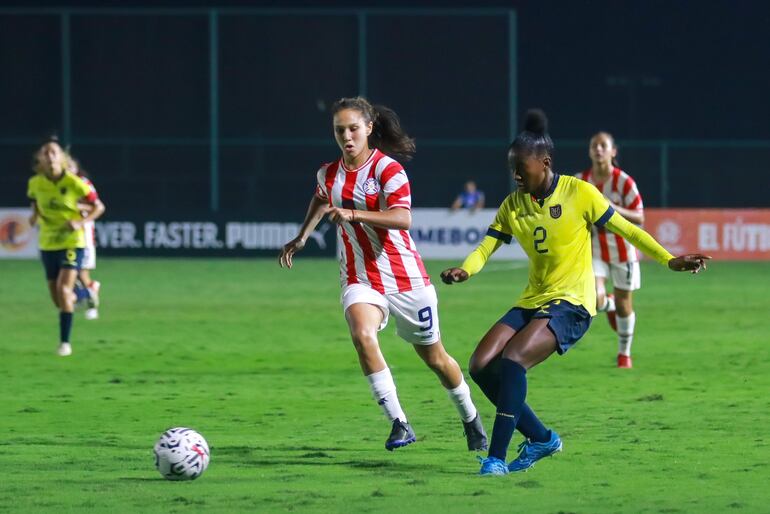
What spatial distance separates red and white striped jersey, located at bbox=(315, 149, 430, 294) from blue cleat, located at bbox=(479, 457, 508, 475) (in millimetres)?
1291

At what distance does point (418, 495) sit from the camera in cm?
794

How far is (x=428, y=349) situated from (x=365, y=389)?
11.1 feet

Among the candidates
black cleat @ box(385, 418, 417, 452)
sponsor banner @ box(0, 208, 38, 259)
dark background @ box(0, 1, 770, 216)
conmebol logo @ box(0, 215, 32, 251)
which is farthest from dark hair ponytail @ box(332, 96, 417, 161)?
dark background @ box(0, 1, 770, 216)

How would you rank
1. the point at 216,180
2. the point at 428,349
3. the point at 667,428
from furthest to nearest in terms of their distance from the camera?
the point at 216,180
the point at 667,428
the point at 428,349

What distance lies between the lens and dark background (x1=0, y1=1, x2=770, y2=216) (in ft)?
120

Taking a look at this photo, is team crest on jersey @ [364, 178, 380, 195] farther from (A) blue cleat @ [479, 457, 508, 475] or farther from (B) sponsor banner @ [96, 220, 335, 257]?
(B) sponsor banner @ [96, 220, 335, 257]

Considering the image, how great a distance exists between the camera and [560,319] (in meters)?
8.60

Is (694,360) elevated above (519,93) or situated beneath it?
situated beneath

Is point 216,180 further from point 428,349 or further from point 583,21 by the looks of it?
point 428,349

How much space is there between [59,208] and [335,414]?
5.66 m

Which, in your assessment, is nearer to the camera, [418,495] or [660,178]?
[418,495]

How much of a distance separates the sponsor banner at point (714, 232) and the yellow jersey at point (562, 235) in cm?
2113

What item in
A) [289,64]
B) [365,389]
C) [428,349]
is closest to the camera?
[428,349]

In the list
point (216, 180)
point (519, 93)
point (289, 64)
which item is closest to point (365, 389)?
point (216, 180)
